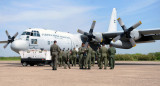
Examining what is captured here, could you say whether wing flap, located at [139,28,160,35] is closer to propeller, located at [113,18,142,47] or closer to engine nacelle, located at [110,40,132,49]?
propeller, located at [113,18,142,47]

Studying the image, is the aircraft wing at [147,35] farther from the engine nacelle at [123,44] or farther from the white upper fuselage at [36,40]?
the white upper fuselage at [36,40]

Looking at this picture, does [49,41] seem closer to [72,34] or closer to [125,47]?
[72,34]

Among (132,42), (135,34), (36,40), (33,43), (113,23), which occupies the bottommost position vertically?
(33,43)

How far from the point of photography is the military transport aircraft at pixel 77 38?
823 inches

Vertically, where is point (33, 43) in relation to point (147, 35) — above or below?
below

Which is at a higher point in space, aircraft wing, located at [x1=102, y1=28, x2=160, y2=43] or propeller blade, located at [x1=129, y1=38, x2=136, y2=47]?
aircraft wing, located at [x1=102, y1=28, x2=160, y2=43]

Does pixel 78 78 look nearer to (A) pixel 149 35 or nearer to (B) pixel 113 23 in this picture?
(A) pixel 149 35

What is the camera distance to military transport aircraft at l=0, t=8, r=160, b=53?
20.9 m

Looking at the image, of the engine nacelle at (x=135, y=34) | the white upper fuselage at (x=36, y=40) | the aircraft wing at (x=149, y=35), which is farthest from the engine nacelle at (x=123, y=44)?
the white upper fuselage at (x=36, y=40)

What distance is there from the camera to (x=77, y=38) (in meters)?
27.1

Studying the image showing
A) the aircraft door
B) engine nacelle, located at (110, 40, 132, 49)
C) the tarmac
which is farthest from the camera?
engine nacelle, located at (110, 40, 132, 49)

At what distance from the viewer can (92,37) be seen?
83.6ft

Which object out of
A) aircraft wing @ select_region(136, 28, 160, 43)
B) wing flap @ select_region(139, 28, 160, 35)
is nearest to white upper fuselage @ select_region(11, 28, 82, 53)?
wing flap @ select_region(139, 28, 160, 35)

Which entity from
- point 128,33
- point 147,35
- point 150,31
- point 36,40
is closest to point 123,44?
point 128,33
